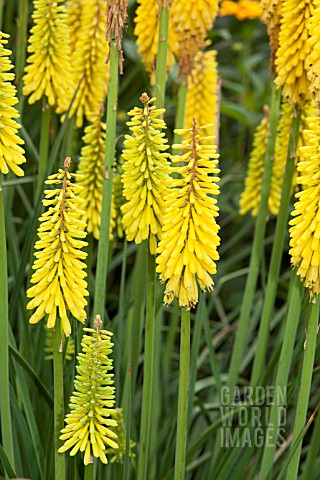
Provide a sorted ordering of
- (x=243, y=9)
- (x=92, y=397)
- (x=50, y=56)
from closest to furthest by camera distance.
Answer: (x=92, y=397) → (x=50, y=56) → (x=243, y=9)

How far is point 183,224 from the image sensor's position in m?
2.16

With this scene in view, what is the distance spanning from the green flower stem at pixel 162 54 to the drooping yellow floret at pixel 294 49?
38 cm

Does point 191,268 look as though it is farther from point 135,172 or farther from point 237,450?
point 237,450

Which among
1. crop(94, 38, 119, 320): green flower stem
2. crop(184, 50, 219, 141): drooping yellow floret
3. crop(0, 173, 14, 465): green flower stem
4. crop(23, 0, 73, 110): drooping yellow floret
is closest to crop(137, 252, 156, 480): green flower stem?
crop(94, 38, 119, 320): green flower stem

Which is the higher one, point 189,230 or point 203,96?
point 203,96

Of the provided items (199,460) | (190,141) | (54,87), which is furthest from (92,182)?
(199,460)

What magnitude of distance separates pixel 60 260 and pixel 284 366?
2.94ft

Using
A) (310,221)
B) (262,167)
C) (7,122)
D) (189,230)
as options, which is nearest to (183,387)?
(189,230)

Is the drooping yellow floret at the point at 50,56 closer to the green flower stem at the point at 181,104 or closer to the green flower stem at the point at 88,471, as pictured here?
the green flower stem at the point at 181,104

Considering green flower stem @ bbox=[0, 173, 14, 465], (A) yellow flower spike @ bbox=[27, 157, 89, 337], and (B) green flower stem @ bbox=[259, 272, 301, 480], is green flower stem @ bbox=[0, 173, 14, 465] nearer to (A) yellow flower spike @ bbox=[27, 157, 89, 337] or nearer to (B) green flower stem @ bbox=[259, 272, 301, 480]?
(A) yellow flower spike @ bbox=[27, 157, 89, 337]

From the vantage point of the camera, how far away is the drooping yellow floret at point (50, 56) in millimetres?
2990

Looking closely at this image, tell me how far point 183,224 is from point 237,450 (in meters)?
1.06

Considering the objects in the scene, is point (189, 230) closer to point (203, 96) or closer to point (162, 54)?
point (162, 54)

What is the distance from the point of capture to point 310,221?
2184mm
